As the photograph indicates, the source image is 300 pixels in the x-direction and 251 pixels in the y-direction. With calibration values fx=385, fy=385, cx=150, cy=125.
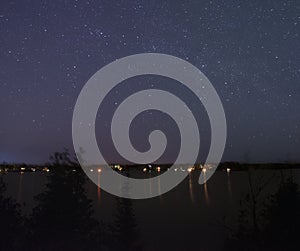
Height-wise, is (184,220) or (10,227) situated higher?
(10,227)

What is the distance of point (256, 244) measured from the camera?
Result: 11.5m

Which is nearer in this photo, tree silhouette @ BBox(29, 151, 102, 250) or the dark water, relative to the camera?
tree silhouette @ BBox(29, 151, 102, 250)

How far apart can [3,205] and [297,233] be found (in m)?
9.07

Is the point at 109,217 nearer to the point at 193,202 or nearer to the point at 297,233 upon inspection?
the point at 193,202

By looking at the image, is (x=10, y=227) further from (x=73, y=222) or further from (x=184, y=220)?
(x=184, y=220)

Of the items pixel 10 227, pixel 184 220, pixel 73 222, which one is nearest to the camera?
pixel 10 227

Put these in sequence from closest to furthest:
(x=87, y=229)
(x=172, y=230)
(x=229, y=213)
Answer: (x=87, y=229) < (x=172, y=230) < (x=229, y=213)

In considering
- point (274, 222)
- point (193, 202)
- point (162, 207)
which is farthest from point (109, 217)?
point (274, 222)

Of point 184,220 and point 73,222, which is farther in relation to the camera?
point 184,220

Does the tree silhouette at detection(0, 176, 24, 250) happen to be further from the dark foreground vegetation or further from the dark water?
the dark water

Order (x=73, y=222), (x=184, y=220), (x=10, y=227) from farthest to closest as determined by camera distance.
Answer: (x=184, y=220), (x=73, y=222), (x=10, y=227)

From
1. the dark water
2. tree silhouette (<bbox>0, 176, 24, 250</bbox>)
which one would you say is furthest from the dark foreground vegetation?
the dark water

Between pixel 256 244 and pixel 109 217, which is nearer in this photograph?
pixel 256 244

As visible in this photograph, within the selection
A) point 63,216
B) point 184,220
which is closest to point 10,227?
point 63,216
